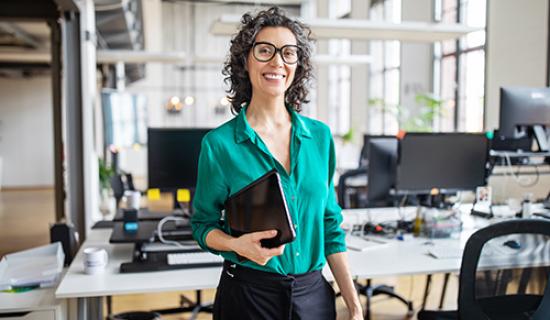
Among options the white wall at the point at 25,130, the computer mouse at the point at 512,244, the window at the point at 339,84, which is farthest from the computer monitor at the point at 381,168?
the white wall at the point at 25,130

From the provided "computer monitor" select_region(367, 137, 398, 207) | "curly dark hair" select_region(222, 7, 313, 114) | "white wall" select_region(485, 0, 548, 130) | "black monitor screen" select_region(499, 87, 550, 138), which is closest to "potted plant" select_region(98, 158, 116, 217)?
"computer monitor" select_region(367, 137, 398, 207)

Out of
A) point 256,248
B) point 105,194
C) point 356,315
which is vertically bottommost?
point 105,194

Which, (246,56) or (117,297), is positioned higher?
(246,56)

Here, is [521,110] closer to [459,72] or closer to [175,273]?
[175,273]

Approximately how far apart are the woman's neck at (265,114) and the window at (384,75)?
7748 mm

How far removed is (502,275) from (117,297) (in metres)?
3.17

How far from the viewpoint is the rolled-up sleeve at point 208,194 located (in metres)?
1.42

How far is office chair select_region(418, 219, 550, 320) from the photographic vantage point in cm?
182

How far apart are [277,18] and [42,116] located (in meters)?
13.2

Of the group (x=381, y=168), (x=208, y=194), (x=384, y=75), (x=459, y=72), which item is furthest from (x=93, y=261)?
(x=384, y=75)

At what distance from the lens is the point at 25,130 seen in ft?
43.0

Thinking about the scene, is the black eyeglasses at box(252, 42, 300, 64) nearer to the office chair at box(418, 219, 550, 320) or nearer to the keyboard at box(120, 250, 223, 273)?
the office chair at box(418, 219, 550, 320)

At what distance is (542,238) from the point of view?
5.87 ft

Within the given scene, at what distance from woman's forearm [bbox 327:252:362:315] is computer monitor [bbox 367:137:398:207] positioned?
5.58 ft
